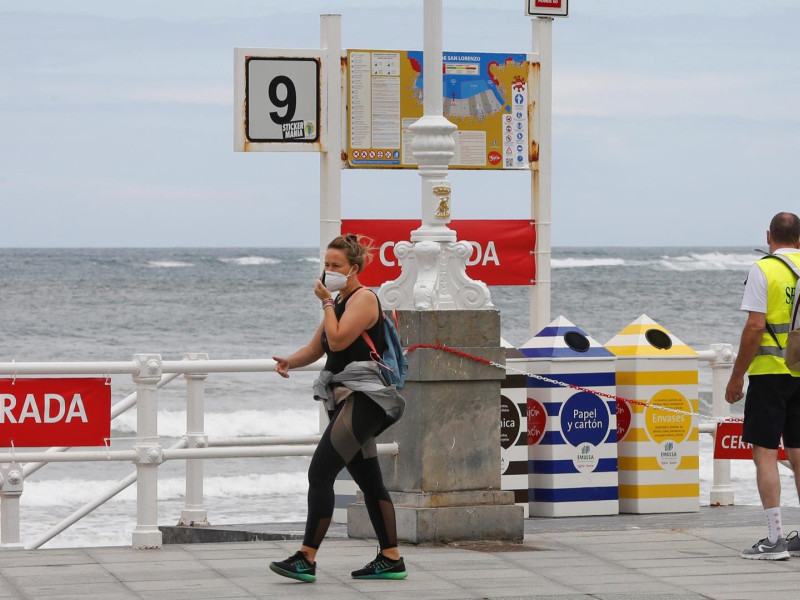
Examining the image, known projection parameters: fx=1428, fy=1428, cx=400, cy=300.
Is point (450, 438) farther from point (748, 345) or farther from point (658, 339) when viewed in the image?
point (658, 339)

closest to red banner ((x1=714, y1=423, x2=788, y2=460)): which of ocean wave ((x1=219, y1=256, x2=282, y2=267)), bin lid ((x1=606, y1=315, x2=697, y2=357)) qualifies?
bin lid ((x1=606, y1=315, x2=697, y2=357))

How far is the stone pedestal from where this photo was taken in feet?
25.8

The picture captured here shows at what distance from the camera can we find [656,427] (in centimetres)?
957

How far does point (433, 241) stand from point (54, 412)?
230 cm

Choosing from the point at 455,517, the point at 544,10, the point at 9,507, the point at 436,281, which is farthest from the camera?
the point at 544,10

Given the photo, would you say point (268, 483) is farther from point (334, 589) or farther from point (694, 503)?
point (334, 589)

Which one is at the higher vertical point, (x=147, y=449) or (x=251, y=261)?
(x=147, y=449)

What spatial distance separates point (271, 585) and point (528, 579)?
4.02ft

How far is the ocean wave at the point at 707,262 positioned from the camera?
78.5 meters

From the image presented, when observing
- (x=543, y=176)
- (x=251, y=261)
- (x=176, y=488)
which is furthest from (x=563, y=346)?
(x=251, y=261)

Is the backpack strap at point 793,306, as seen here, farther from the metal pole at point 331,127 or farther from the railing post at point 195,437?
A: the metal pole at point 331,127

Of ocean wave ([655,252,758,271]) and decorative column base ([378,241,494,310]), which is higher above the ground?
decorative column base ([378,241,494,310])

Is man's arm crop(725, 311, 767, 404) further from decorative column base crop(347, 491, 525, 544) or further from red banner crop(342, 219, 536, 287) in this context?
red banner crop(342, 219, 536, 287)

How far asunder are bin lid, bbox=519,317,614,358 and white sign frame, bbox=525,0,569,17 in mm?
2782
